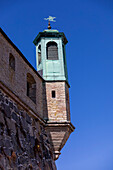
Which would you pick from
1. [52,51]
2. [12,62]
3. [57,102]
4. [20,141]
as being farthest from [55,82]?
[20,141]

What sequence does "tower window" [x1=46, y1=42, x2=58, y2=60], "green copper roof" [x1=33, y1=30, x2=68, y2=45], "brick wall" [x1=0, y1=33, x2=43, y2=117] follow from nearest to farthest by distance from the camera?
"brick wall" [x1=0, y1=33, x2=43, y2=117] → "tower window" [x1=46, y1=42, x2=58, y2=60] → "green copper roof" [x1=33, y1=30, x2=68, y2=45]

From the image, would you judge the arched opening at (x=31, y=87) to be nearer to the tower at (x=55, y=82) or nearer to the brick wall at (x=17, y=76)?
the brick wall at (x=17, y=76)

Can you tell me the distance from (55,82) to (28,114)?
273 cm

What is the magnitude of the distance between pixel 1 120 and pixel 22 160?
5.27 feet

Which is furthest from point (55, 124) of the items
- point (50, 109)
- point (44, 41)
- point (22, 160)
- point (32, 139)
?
point (44, 41)

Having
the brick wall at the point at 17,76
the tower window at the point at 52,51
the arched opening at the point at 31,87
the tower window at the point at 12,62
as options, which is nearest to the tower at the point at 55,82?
the tower window at the point at 52,51

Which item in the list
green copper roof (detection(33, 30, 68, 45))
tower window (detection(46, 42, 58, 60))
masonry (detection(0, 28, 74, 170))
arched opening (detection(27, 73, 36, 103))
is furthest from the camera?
green copper roof (detection(33, 30, 68, 45))

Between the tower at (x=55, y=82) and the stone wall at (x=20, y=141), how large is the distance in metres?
0.53

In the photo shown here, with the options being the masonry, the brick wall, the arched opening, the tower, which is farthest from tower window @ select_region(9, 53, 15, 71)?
the tower

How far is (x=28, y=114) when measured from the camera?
11.8 metres

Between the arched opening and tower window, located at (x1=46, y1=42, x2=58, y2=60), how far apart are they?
208cm

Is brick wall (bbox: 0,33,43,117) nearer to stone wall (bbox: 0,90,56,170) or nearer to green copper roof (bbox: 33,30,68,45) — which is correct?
stone wall (bbox: 0,90,56,170)

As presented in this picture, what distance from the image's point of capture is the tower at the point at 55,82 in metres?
13.1

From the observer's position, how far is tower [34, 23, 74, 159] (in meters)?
13.1
